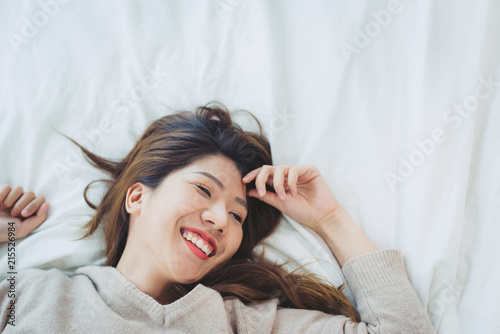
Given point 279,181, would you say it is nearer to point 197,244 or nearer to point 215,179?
point 215,179

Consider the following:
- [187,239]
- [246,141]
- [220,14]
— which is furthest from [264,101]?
[187,239]

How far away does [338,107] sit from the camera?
66.4 inches

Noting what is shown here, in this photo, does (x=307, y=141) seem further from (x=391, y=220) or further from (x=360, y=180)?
(x=391, y=220)

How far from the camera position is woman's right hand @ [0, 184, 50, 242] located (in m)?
1.56

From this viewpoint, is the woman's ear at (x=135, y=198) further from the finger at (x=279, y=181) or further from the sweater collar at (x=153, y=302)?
the finger at (x=279, y=181)

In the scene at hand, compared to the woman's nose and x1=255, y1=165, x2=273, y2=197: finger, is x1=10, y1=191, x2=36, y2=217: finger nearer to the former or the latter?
the woman's nose

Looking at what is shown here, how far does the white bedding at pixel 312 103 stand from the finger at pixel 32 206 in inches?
1.8

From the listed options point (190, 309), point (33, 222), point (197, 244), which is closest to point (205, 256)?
point (197, 244)

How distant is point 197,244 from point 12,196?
2.56ft

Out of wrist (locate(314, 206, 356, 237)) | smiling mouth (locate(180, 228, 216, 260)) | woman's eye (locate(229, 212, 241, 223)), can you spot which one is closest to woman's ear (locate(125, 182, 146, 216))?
smiling mouth (locate(180, 228, 216, 260))

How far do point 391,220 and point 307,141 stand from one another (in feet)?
1.45

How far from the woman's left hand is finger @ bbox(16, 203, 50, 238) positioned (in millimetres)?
793

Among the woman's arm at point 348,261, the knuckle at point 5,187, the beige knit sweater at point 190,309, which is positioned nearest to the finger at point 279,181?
the woman's arm at point 348,261

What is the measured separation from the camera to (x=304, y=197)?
1607 millimetres
